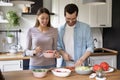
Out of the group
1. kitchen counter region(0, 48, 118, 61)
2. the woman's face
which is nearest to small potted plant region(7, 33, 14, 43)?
kitchen counter region(0, 48, 118, 61)

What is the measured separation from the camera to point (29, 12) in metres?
3.71

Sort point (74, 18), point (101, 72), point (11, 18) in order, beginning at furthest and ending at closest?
1. point (11, 18)
2. point (74, 18)
3. point (101, 72)

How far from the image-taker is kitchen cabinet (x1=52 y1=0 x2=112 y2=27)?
144 inches

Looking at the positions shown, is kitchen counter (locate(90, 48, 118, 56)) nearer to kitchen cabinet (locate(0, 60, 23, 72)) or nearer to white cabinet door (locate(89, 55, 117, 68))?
white cabinet door (locate(89, 55, 117, 68))

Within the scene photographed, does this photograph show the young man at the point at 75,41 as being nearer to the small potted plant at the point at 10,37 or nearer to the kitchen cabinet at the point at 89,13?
→ the kitchen cabinet at the point at 89,13

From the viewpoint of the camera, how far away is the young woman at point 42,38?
2289 mm

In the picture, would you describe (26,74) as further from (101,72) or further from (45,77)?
(101,72)

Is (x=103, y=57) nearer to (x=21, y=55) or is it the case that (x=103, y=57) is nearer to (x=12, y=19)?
(x=21, y=55)

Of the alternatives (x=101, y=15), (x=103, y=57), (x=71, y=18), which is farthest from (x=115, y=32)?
(x=71, y=18)

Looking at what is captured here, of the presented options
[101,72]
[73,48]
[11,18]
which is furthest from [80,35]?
[11,18]

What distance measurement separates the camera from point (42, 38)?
232 centimetres

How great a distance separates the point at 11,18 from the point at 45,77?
204 centimetres

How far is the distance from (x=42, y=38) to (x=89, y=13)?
1.72 m

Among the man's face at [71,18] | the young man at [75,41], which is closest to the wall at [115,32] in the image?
the young man at [75,41]
